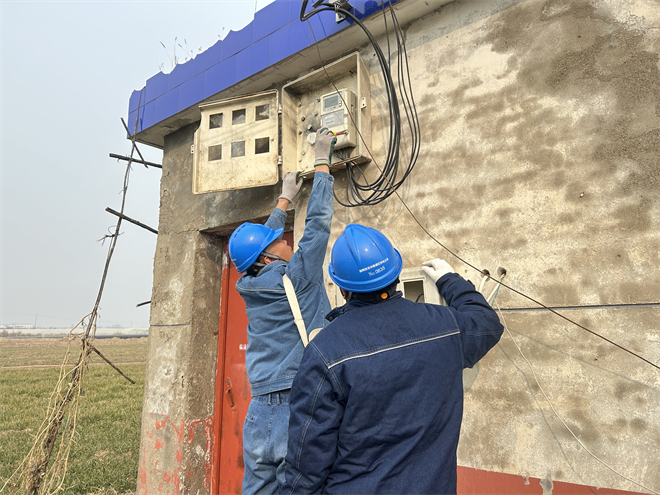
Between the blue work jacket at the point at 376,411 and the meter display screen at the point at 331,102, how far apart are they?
223 cm

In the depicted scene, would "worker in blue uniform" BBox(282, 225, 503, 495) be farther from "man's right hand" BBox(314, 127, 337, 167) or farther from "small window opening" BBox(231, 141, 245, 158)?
"small window opening" BBox(231, 141, 245, 158)

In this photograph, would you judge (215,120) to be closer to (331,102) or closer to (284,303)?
(331,102)

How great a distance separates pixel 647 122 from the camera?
2.24m

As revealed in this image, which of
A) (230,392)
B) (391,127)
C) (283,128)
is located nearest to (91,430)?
(230,392)

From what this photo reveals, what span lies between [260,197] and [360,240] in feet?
8.92

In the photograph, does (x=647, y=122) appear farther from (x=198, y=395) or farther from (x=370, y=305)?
(x=198, y=395)

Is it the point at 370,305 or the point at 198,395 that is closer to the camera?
the point at 370,305

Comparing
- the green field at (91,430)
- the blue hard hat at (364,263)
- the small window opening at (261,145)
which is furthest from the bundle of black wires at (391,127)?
the green field at (91,430)

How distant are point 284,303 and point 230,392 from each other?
258 cm

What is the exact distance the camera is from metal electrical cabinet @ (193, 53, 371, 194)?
3.33m

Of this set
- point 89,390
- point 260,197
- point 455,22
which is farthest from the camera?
point 89,390

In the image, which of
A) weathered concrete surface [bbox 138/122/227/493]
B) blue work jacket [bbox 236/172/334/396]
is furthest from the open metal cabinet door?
blue work jacket [bbox 236/172/334/396]

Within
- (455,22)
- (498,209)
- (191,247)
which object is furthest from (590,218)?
(191,247)

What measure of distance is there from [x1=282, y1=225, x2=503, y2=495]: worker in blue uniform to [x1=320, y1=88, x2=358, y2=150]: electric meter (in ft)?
6.12
